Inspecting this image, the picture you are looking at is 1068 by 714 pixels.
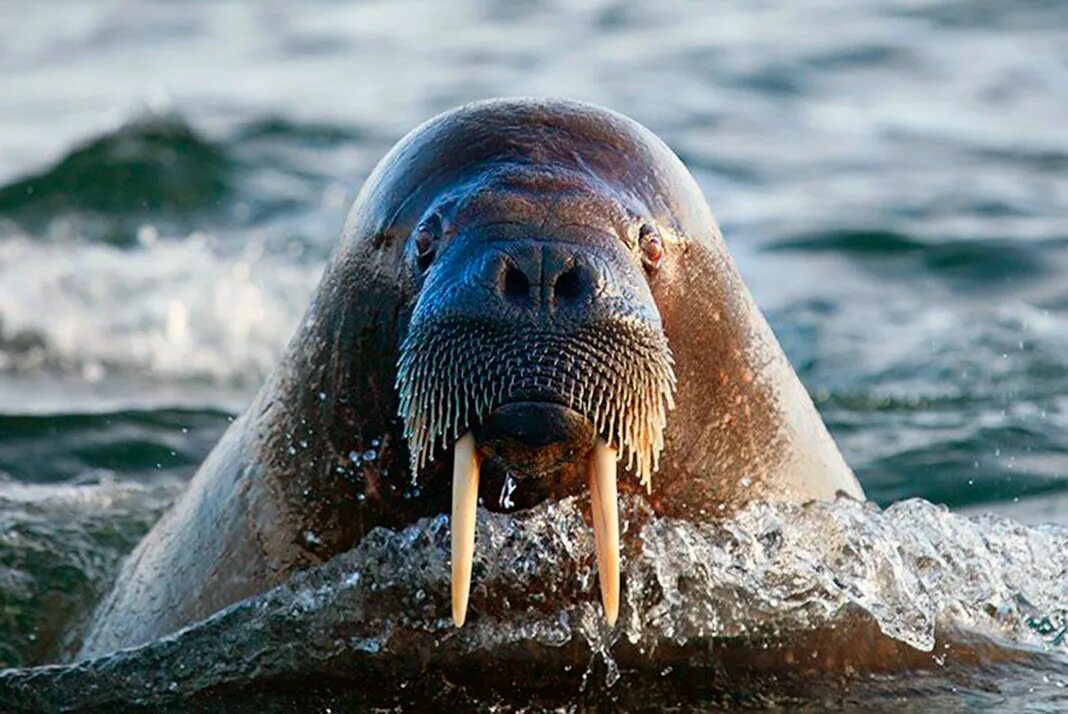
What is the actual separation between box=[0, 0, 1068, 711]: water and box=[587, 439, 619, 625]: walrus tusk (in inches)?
15.2

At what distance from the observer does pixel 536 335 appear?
14.2 feet

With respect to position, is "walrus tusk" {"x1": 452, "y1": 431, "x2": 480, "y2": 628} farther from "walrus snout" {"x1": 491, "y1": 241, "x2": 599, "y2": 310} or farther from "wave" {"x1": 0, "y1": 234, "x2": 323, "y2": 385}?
"wave" {"x1": 0, "y1": 234, "x2": 323, "y2": 385}

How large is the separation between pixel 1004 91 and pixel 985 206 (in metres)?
2.86

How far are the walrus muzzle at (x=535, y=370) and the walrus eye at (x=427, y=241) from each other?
0.71 ft

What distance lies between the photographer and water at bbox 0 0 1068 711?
5.20m

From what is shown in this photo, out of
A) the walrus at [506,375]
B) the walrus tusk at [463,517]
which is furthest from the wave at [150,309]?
the walrus tusk at [463,517]

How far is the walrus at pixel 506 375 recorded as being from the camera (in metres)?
4.35

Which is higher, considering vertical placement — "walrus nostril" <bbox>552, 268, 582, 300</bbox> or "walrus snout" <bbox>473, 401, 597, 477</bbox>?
"walrus nostril" <bbox>552, 268, 582, 300</bbox>

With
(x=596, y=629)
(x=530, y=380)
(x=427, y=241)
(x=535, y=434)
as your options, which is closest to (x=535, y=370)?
(x=530, y=380)

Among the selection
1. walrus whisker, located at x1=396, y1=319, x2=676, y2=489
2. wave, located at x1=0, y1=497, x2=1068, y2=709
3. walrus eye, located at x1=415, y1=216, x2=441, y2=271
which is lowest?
wave, located at x1=0, y1=497, x2=1068, y2=709

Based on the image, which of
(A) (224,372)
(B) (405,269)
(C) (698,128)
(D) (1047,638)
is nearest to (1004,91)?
(C) (698,128)

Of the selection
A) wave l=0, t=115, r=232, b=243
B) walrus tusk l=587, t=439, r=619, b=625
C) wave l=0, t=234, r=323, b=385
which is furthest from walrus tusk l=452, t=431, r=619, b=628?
wave l=0, t=115, r=232, b=243

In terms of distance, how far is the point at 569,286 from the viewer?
4.38 metres

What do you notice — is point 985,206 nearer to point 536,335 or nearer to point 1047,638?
point 1047,638
